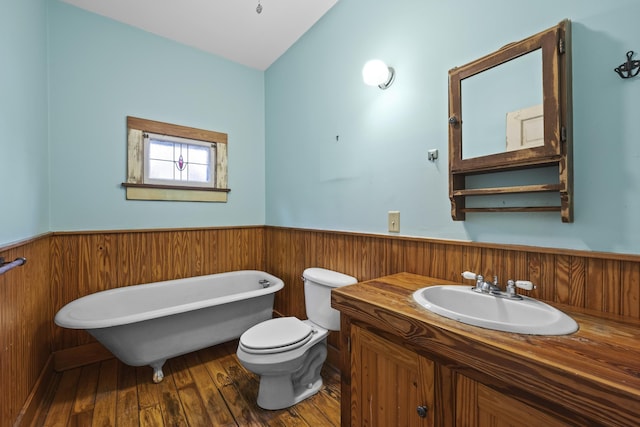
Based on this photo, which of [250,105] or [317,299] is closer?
[317,299]

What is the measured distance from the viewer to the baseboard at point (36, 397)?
1382 millimetres

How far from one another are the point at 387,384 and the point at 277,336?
30.4 inches

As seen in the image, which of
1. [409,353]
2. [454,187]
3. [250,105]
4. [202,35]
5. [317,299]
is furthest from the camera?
[250,105]

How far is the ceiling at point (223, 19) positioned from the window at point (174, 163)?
2.54 feet

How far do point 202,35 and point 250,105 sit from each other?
0.72m

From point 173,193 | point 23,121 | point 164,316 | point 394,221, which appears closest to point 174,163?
point 173,193

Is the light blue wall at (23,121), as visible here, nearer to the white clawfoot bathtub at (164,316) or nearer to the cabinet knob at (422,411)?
the white clawfoot bathtub at (164,316)

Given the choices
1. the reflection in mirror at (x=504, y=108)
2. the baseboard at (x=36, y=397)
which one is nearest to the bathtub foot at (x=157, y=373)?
the baseboard at (x=36, y=397)

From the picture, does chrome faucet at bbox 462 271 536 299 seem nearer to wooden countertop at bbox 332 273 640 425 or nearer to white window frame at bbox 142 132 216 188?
wooden countertop at bbox 332 273 640 425

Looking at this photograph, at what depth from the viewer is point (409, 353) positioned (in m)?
0.98

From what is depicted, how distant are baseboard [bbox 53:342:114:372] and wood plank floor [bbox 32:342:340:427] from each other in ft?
0.14

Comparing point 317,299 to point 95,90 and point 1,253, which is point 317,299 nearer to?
point 1,253

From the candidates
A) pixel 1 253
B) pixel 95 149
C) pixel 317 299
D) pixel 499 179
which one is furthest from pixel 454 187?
pixel 95 149

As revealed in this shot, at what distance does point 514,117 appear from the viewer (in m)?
1.14
